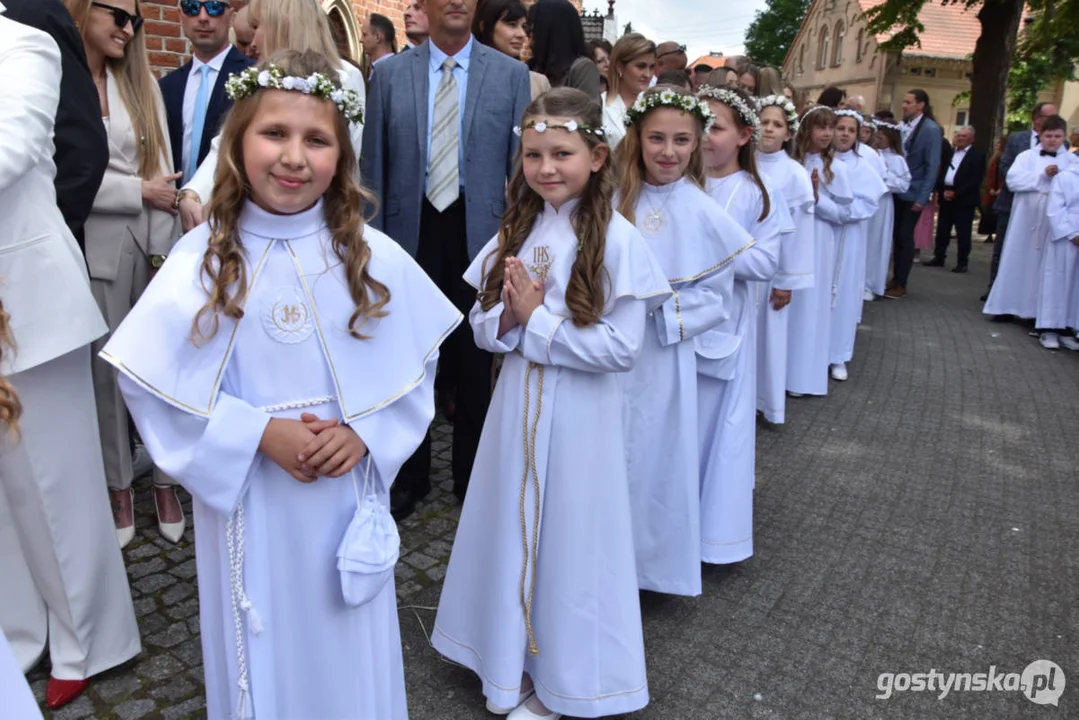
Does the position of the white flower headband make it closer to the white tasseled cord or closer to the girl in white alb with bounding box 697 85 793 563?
the girl in white alb with bounding box 697 85 793 563

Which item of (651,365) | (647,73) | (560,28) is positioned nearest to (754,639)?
(651,365)

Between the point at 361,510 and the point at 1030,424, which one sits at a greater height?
the point at 361,510

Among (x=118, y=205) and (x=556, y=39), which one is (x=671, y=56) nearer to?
(x=556, y=39)

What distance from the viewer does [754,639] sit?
11.6 ft

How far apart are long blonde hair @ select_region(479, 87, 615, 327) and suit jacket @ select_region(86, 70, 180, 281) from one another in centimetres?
Answer: 179

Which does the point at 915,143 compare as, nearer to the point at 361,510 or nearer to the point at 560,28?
the point at 560,28

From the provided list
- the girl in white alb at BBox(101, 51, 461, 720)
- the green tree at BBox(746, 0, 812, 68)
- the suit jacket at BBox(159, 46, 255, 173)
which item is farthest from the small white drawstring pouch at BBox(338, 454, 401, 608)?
the green tree at BBox(746, 0, 812, 68)

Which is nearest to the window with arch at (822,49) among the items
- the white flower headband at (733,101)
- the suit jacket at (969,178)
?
the suit jacket at (969,178)

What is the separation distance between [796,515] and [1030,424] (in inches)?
115

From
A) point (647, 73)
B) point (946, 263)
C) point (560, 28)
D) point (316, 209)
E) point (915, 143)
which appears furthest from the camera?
point (946, 263)

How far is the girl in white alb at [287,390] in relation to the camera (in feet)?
6.77

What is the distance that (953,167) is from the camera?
13.6 meters

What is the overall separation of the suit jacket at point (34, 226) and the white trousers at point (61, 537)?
0.43ft

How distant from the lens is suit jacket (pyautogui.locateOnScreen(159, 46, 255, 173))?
13.8 feet
